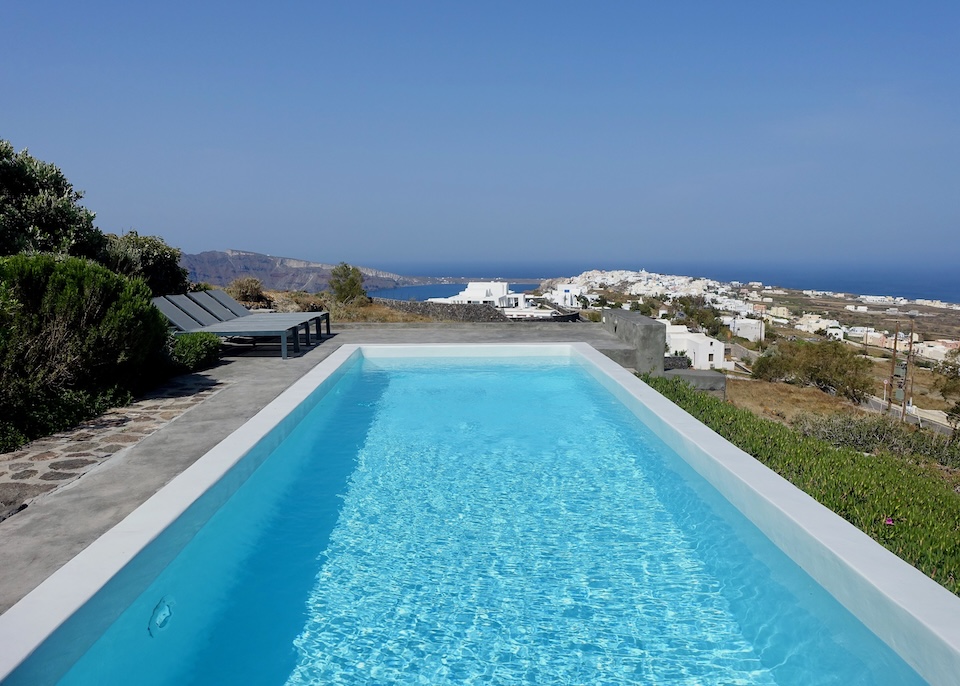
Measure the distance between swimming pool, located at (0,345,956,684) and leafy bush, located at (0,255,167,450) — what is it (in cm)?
146

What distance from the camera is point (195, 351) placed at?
7000mm

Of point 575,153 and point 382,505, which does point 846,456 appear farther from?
point 575,153

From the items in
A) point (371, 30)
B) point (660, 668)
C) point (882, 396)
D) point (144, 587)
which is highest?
point (371, 30)

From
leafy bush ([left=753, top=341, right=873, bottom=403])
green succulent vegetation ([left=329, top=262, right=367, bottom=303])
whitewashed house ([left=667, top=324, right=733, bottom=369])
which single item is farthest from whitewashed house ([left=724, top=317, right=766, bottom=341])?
green succulent vegetation ([left=329, top=262, right=367, bottom=303])

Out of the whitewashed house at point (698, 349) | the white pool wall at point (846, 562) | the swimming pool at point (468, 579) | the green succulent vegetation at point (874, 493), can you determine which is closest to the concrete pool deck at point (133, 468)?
the swimming pool at point (468, 579)

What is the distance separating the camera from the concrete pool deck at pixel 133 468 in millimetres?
2539

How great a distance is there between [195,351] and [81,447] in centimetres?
305

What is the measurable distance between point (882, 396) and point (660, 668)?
32.7 metres

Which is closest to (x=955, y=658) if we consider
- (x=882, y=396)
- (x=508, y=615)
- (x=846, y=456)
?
(x=508, y=615)

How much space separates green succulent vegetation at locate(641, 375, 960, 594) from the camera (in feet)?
9.37

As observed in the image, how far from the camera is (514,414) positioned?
6359 millimetres

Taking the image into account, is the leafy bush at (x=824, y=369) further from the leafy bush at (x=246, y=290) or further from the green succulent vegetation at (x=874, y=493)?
the green succulent vegetation at (x=874, y=493)

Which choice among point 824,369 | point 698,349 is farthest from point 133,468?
point 698,349

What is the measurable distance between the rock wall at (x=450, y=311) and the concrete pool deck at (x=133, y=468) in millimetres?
17192
